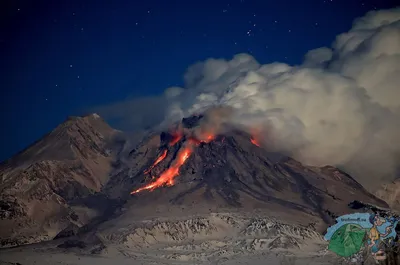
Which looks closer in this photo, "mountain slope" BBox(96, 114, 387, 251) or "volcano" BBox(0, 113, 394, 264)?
"volcano" BBox(0, 113, 394, 264)

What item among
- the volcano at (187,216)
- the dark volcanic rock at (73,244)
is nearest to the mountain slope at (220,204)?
the volcano at (187,216)

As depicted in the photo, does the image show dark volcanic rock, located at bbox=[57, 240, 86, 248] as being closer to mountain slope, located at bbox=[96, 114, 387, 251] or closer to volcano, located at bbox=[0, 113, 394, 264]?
volcano, located at bbox=[0, 113, 394, 264]

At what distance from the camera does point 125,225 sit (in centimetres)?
14988

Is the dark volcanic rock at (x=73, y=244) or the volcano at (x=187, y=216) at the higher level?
the dark volcanic rock at (x=73, y=244)

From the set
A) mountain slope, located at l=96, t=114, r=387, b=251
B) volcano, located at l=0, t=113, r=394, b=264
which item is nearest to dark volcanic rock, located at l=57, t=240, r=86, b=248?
volcano, located at l=0, t=113, r=394, b=264

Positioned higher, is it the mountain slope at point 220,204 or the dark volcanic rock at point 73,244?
the dark volcanic rock at point 73,244

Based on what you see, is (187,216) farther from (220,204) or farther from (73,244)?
(73,244)

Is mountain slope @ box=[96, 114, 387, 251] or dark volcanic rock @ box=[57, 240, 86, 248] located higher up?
dark volcanic rock @ box=[57, 240, 86, 248]

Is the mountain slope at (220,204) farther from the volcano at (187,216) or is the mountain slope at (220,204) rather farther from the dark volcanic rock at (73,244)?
the dark volcanic rock at (73,244)

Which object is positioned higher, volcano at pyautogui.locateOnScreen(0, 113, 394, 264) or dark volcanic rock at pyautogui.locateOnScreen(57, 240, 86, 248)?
dark volcanic rock at pyautogui.locateOnScreen(57, 240, 86, 248)

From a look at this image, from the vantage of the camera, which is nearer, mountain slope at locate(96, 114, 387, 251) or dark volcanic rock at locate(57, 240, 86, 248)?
dark volcanic rock at locate(57, 240, 86, 248)

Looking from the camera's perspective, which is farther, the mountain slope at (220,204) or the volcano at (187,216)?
the mountain slope at (220,204)

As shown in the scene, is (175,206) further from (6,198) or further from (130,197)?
(6,198)

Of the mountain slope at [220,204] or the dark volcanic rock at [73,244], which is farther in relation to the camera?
the mountain slope at [220,204]
